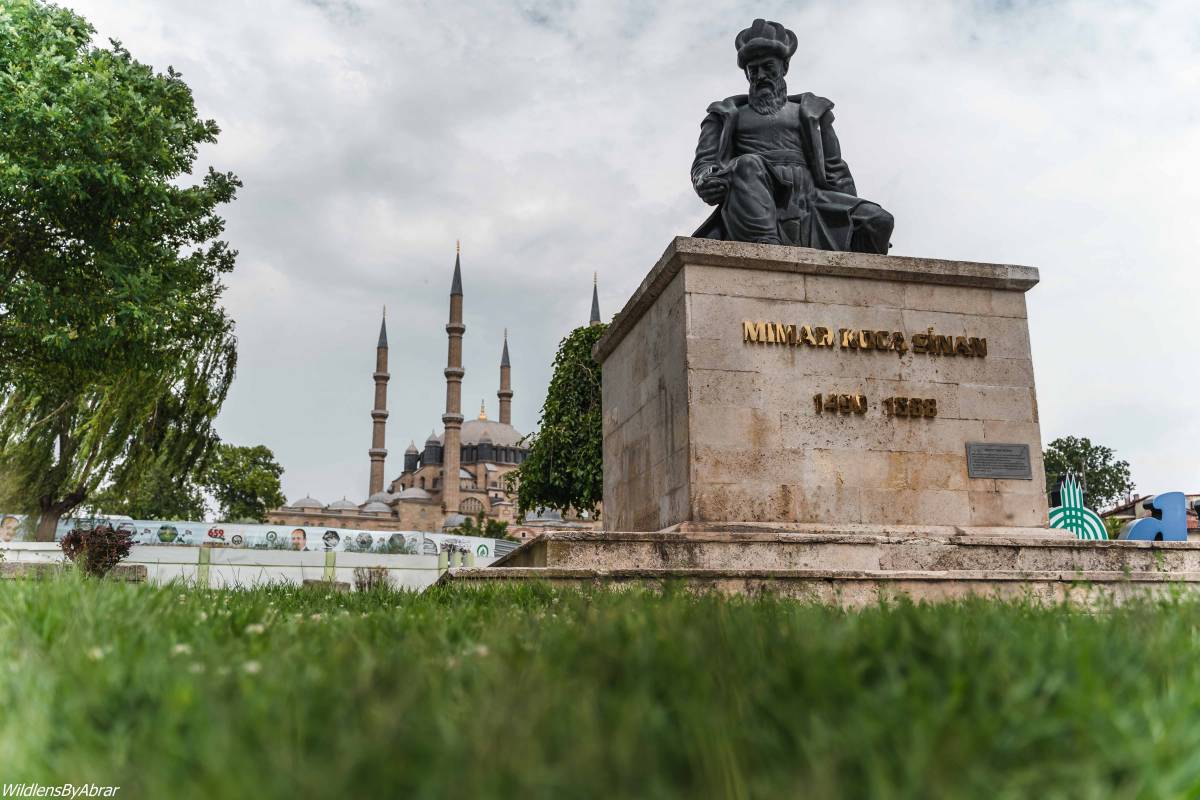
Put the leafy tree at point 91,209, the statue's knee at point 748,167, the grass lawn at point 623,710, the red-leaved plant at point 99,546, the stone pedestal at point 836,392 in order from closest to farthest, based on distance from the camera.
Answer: the grass lawn at point 623,710 → the stone pedestal at point 836,392 → the statue's knee at point 748,167 → the leafy tree at point 91,209 → the red-leaved plant at point 99,546

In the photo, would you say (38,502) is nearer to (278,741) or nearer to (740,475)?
(740,475)

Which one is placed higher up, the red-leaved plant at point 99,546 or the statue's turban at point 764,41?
the statue's turban at point 764,41

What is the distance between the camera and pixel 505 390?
11881 centimetres

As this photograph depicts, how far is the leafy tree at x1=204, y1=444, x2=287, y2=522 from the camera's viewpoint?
206ft

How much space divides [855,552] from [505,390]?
112354 millimetres

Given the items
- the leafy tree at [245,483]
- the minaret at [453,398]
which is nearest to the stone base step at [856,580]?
the leafy tree at [245,483]

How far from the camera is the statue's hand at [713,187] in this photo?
9.43m

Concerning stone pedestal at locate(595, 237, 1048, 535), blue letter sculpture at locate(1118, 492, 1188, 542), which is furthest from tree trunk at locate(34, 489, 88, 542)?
blue letter sculpture at locate(1118, 492, 1188, 542)

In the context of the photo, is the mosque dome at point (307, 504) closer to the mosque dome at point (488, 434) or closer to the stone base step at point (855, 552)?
the mosque dome at point (488, 434)

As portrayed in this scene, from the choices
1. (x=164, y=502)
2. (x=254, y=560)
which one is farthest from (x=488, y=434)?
(x=254, y=560)

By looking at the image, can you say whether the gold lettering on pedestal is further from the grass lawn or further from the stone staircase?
the grass lawn

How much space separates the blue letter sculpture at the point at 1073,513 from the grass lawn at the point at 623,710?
11502 mm

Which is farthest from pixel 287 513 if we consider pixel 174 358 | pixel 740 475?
pixel 740 475

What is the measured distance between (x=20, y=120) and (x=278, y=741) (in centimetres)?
1413
